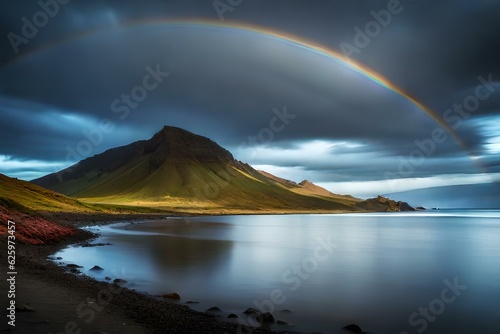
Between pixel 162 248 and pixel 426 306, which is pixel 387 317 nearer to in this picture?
pixel 426 306

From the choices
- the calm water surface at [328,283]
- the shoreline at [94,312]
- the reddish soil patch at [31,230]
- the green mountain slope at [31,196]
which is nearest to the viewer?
the shoreline at [94,312]

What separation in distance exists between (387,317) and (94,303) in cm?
1555


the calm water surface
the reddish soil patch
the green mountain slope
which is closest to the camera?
the calm water surface

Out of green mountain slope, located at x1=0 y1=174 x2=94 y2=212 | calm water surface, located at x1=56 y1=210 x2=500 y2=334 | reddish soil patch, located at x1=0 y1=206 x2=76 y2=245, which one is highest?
green mountain slope, located at x1=0 y1=174 x2=94 y2=212

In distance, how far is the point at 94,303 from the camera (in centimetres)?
1714

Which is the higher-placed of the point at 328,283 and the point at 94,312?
the point at 94,312

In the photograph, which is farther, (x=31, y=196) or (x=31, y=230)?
(x=31, y=196)

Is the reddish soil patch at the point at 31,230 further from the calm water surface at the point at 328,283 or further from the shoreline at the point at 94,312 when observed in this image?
the shoreline at the point at 94,312

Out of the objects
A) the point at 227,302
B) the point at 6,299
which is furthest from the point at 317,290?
the point at 6,299

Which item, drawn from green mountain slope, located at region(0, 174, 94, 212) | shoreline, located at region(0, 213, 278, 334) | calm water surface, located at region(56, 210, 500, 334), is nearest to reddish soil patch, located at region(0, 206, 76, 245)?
calm water surface, located at region(56, 210, 500, 334)

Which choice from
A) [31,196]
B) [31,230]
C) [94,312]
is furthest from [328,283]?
[31,196]

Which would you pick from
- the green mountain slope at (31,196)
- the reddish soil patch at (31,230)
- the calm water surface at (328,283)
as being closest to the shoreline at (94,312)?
the calm water surface at (328,283)

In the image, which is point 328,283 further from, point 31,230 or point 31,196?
point 31,196

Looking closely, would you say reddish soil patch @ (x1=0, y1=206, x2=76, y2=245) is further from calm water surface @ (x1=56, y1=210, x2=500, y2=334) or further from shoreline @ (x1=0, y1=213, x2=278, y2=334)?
shoreline @ (x1=0, y1=213, x2=278, y2=334)
